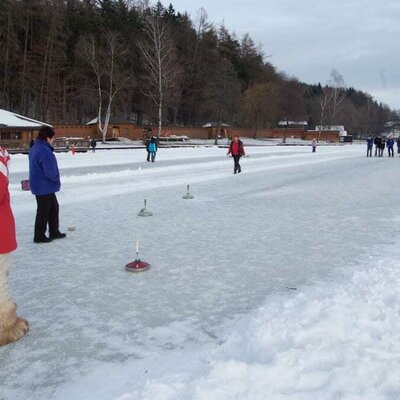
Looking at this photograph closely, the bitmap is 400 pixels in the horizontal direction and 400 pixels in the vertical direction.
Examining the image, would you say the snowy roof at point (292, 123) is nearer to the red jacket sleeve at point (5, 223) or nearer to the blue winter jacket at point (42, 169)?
the blue winter jacket at point (42, 169)

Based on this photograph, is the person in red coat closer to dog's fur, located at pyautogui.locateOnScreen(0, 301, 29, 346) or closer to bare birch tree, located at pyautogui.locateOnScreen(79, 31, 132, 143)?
dog's fur, located at pyautogui.locateOnScreen(0, 301, 29, 346)

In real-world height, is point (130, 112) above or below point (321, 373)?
above

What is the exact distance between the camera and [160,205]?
38.8 ft

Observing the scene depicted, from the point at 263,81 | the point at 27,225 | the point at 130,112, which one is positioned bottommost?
the point at 27,225

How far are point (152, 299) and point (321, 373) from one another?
7.29ft

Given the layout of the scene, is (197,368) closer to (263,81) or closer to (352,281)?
(352,281)

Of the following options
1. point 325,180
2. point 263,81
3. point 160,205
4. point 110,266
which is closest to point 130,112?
point 263,81

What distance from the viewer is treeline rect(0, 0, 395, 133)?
2355 inches

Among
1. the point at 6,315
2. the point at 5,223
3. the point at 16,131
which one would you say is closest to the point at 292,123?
the point at 16,131

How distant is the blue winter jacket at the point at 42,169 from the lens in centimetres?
727

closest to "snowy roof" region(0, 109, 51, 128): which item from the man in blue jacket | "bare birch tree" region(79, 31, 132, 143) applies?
"bare birch tree" region(79, 31, 132, 143)

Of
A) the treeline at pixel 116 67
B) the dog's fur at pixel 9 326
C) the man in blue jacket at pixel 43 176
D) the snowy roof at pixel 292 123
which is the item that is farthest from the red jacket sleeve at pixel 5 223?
the snowy roof at pixel 292 123

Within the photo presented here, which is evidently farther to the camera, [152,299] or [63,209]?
[63,209]

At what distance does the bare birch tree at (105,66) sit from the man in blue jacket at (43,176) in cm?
4781
